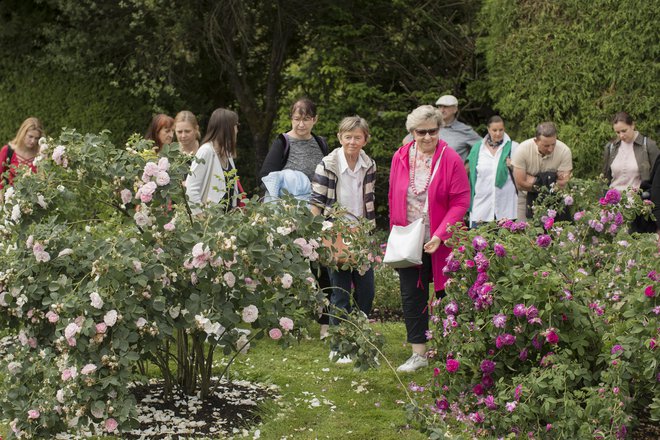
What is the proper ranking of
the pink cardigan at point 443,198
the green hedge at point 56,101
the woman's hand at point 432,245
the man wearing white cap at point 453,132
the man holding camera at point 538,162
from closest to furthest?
the woman's hand at point 432,245, the pink cardigan at point 443,198, the man holding camera at point 538,162, the man wearing white cap at point 453,132, the green hedge at point 56,101

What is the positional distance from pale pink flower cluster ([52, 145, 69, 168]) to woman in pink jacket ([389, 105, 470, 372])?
226 cm

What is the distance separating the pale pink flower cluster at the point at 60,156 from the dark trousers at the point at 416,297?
2423 mm

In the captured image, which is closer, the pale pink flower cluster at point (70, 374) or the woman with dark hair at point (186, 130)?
the pale pink flower cluster at point (70, 374)

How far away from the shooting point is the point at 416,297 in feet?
20.5

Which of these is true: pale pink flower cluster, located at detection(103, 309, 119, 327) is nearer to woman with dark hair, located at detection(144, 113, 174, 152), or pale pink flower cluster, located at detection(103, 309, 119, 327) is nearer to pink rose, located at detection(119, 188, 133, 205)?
pink rose, located at detection(119, 188, 133, 205)

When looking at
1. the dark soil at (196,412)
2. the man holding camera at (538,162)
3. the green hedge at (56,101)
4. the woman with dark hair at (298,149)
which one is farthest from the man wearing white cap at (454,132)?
the green hedge at (56,101)

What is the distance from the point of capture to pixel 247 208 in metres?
4.68

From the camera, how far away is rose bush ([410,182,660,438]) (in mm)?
4113

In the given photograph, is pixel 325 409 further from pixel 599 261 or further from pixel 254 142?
pixel 254 142

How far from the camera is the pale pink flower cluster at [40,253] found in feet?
14.4

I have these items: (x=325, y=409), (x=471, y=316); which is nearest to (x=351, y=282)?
(x=325, y=409)

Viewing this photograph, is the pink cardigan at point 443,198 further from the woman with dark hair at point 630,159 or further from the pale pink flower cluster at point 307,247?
the woman with dark hair at point 630,159

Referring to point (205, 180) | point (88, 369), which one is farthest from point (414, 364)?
→ point (88, 369)

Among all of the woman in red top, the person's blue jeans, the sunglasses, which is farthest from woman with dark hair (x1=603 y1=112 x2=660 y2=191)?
the woman in red top
